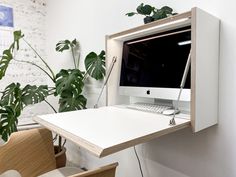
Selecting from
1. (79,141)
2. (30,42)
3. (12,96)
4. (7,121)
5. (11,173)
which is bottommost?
(11,173)

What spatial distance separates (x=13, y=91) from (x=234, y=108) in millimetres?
1832

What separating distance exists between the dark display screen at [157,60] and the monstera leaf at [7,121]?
1.05 m

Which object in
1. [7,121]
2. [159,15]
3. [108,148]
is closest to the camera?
[108,148]

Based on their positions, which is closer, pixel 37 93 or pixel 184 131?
pixel 184 131

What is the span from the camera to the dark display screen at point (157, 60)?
1191mm

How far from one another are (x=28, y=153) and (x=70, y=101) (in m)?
0.61

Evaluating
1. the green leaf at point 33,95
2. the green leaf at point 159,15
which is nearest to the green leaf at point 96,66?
the green leaf at point 33,95

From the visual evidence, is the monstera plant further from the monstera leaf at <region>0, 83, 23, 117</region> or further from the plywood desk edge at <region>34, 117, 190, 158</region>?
the plywood desk edge at <region>34, 117, 190, 158</region>

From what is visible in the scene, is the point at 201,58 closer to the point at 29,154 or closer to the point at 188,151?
the point at 188,151

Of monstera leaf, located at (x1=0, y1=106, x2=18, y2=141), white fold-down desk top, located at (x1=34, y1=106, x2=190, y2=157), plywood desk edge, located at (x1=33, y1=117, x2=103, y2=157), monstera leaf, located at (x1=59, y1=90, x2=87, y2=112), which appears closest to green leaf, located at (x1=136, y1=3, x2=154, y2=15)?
white fold-down desk top, located at (x1=34, y1=106, x2=190, y2=157)

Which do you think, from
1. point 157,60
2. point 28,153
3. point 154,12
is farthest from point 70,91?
point 154,12

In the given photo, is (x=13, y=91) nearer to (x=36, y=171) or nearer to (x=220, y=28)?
(x=36, y=171)

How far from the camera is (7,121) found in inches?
73.4

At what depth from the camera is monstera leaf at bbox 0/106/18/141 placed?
6.00 ft
